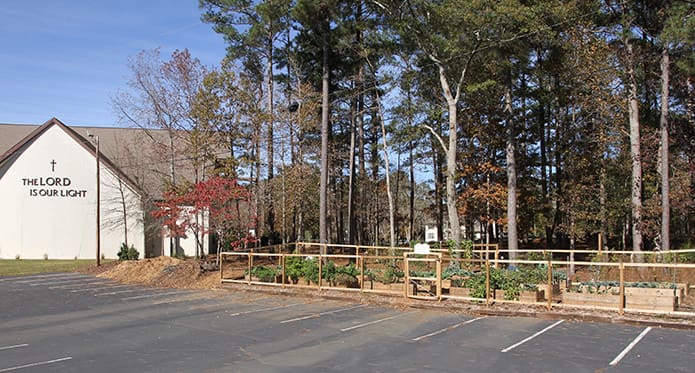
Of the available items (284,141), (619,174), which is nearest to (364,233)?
(284,141)

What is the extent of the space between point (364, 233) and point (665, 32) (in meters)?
32.9

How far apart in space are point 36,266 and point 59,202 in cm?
600

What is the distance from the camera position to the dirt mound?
18.6 metres

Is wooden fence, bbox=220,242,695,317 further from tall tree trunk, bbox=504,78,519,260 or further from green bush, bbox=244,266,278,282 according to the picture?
tall tree trunk, bbox=504,78,519,260

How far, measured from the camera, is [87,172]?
108 ft

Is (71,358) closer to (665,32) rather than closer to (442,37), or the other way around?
(442,37)

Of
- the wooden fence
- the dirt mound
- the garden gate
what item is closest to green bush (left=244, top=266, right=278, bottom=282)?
the wooden fence

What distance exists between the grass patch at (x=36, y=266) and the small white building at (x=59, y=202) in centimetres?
138

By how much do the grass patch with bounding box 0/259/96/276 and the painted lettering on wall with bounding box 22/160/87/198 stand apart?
4.07 m

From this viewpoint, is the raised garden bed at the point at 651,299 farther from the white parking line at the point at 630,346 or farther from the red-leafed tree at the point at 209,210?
the red-leafed tree at the point at 209,210

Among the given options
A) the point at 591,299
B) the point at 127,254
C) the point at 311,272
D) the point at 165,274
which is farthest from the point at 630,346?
the point at 127,254

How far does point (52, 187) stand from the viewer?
3222 cm

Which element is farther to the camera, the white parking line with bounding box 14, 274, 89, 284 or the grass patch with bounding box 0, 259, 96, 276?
the grass patch with bounding box 0, 259, 96, 276

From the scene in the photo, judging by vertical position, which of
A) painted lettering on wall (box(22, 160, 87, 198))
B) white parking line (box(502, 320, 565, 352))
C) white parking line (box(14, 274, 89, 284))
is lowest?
white parking line (box(14, 274, 89, 284))
